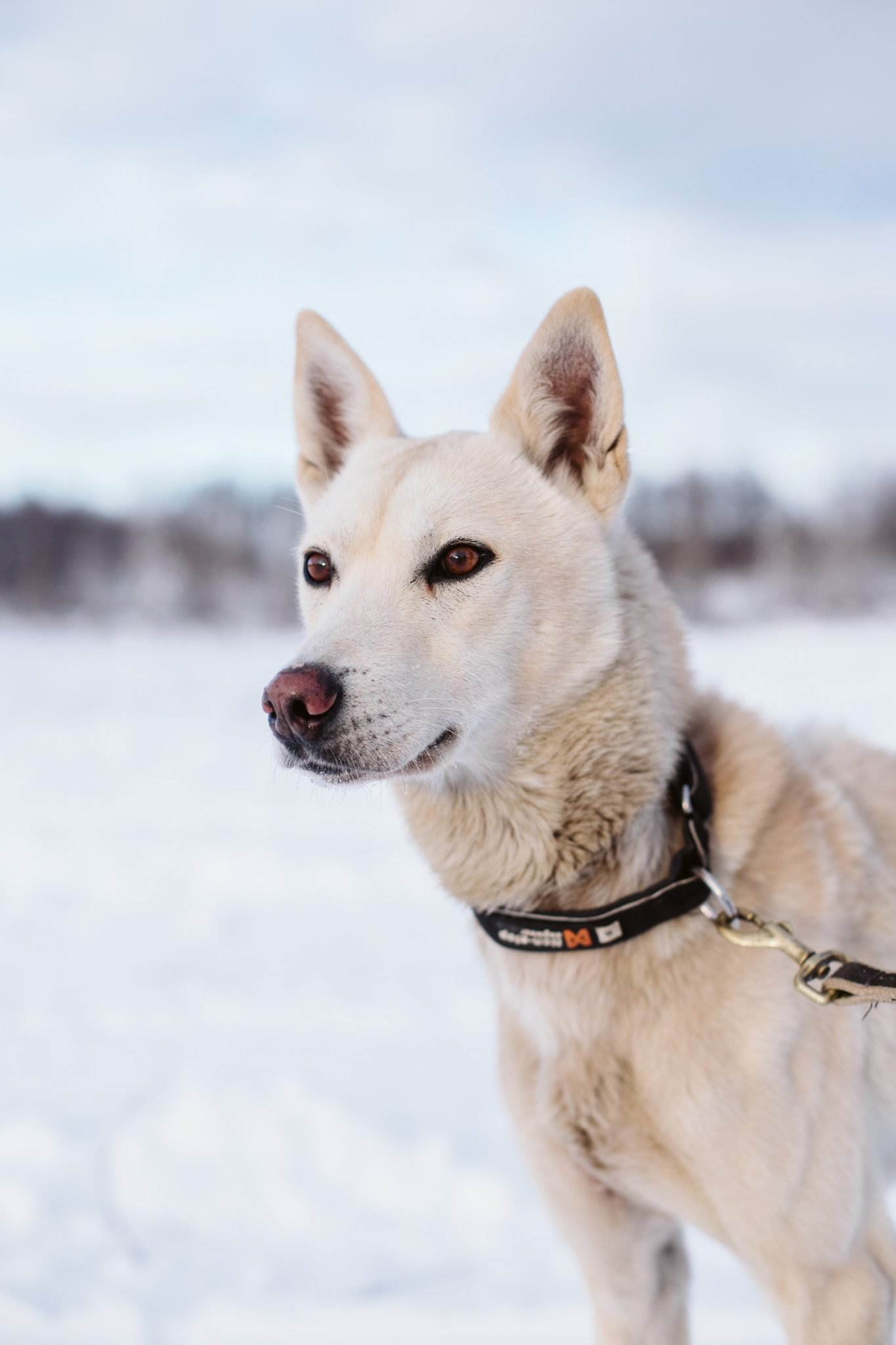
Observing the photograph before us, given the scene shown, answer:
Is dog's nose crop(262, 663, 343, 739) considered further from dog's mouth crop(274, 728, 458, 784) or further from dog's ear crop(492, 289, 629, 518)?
dog's ear crop(492, 289, 629, 518)

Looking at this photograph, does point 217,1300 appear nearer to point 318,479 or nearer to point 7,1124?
point 7,1124

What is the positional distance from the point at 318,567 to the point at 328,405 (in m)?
0.67

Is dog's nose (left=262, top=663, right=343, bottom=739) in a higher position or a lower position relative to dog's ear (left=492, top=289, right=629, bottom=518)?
lower

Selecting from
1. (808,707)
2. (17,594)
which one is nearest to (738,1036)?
(808,707)

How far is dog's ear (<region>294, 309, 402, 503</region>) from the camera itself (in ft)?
8.73

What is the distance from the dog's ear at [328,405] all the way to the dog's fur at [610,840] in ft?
1.26

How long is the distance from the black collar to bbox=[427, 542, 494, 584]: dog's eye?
599 mm

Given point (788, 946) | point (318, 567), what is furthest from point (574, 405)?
point (788, 946)

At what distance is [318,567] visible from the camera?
7.77 ft

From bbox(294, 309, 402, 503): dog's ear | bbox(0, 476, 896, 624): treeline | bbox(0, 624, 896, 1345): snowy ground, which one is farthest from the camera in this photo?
bbox(0, 476, 896, 624): treeline

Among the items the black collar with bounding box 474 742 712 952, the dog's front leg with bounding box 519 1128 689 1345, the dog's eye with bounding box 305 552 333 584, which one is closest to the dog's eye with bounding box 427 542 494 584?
the dog's eye with bounding box 305 552 333 584

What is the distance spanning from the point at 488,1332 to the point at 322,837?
4470 millimetres

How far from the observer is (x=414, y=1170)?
3.26 m

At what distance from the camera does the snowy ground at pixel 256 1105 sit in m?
2.78
